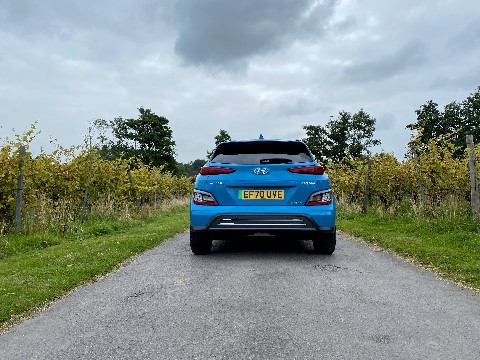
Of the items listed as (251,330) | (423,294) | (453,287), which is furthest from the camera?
(453,287)

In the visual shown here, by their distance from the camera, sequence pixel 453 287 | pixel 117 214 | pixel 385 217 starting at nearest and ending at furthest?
pixel 453 287 < pixel 385 217 < pixel 117 214

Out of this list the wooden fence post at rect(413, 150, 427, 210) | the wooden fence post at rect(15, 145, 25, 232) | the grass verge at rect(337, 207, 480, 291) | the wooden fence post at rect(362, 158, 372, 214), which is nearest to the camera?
the grass verge at rect(337, 207, 480, 291)

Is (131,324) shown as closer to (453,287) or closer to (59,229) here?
(453,287)

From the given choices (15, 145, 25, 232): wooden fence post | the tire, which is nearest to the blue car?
the tire

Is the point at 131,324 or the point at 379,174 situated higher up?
the point at 379,174

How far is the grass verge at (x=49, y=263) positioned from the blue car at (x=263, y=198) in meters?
1.70

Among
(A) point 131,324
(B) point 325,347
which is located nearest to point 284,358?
(B) point 325,347

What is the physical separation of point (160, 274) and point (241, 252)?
1.91m

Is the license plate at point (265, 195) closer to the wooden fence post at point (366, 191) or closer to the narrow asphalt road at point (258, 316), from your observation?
the narrow asphalt road at point (258, 316)

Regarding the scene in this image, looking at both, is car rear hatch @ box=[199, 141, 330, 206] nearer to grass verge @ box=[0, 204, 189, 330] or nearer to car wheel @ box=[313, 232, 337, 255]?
car wheel @ box=[313, 232, 337, 255]

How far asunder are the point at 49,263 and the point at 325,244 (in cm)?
445

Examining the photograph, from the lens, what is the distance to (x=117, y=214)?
43.0 ft

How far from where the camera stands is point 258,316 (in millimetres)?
3592

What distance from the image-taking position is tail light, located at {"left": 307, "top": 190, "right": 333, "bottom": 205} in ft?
19.7
